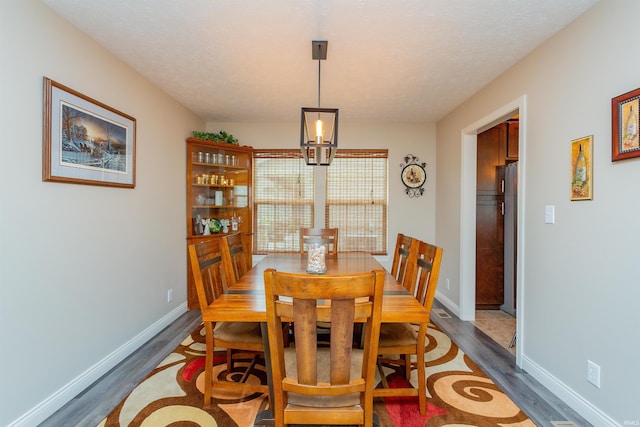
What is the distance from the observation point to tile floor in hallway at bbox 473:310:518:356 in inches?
122

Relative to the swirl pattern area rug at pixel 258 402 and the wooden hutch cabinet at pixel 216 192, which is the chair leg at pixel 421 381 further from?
the wooden hutch cabinet at pixel 216 192

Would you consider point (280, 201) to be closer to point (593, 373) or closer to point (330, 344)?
point (330, 344)

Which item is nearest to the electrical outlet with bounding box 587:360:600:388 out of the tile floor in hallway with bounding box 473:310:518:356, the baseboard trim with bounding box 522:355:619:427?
the baseboard trim with bounding box 522:355:619:427

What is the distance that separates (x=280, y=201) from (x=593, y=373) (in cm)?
370

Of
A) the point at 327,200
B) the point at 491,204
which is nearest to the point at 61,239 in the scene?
the point at 327,200

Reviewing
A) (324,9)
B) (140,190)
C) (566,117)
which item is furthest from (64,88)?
(566,117)

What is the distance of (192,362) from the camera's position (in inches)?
101

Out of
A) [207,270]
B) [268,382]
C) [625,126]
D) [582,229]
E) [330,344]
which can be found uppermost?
[625,126]

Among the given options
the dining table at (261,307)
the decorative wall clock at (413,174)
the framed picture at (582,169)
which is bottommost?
the dining table at (261,307)

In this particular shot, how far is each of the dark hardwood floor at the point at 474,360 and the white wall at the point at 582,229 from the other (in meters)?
0.12

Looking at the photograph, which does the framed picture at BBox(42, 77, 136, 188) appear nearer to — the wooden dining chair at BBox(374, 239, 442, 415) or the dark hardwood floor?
the dark hardwood floor

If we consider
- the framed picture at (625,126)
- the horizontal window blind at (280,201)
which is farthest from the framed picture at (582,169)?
the horizontal window blind at (280,201)

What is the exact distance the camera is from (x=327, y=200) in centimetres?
460

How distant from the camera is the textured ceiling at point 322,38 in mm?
1921
